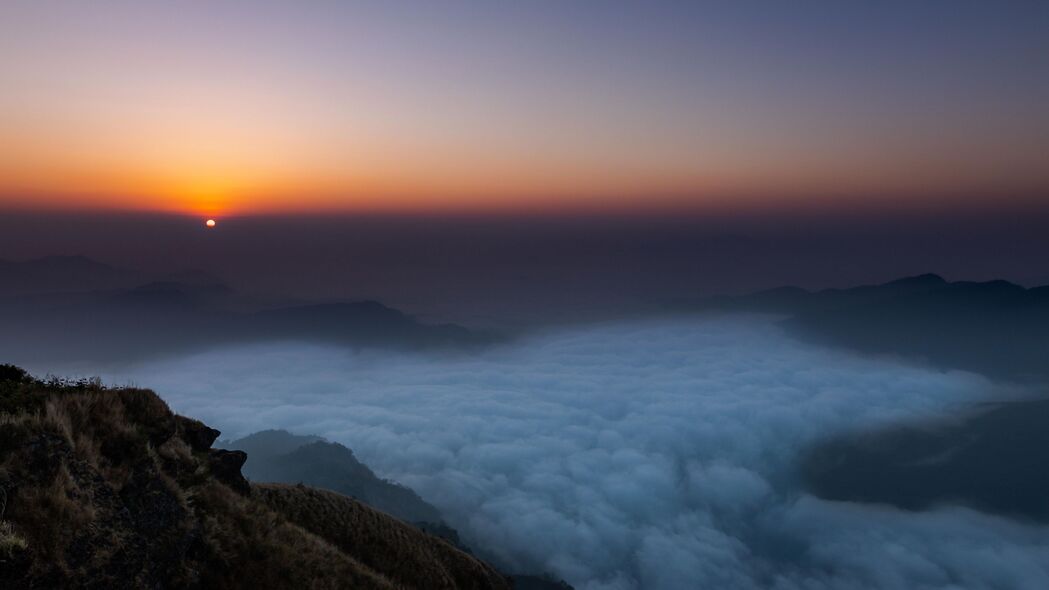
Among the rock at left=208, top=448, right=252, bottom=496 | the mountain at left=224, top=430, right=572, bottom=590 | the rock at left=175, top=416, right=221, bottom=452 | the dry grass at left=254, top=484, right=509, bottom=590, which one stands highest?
the rock at left=175, top=416, right=221, bottom=452

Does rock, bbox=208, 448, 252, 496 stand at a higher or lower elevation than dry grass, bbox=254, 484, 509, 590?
higher

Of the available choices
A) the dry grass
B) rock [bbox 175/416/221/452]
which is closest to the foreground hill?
rock [bbox 175/416/221/452]

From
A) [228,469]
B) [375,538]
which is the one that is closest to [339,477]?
[375,538]

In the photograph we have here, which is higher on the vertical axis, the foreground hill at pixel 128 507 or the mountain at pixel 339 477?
the foreground hill at pixel 128 507

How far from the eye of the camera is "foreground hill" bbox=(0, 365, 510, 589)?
10469 mm

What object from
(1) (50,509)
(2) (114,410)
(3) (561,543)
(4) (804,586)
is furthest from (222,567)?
(4) (804,586)

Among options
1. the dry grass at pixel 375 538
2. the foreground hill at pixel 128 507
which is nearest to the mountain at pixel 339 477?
the dry grass at pixel 375 538

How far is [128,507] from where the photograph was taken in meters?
12.5

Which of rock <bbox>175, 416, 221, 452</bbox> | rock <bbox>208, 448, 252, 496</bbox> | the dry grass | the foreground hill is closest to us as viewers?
the foreground hill

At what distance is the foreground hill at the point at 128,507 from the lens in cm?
1047

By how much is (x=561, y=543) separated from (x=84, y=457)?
189 meters

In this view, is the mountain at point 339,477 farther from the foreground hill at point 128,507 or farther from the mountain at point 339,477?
the foreground hill at point 128,507

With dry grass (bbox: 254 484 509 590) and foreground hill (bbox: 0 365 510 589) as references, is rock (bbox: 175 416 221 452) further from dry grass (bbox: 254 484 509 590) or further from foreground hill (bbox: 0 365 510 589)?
dry grass (bbox: 254 484 509 590)

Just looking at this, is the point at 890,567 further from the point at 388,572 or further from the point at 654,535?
the point at 388,572
